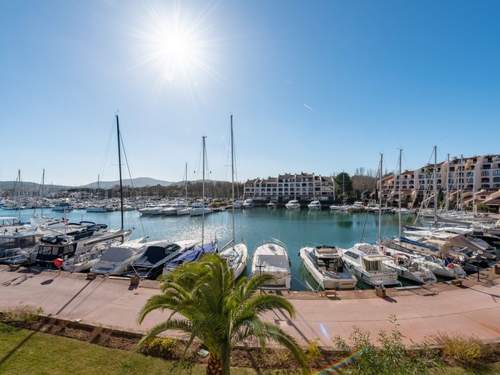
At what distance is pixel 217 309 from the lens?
690cm

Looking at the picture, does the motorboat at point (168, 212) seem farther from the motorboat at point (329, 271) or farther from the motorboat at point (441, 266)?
the motorboat at point (441, 266)

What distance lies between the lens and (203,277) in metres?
7.32

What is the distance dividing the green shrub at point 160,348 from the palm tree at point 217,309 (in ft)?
7.17

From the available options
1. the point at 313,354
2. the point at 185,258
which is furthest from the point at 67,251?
the point at 313,354

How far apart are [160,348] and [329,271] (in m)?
13.5

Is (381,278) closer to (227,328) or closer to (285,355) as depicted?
(285,355)

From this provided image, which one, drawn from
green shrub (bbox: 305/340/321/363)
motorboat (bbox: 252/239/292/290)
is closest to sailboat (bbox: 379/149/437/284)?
motorboat (bbox: 252/239/292/290)

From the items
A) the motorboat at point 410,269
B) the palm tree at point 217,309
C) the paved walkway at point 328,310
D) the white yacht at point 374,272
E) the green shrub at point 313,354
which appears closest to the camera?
the palm tree at point 217,309

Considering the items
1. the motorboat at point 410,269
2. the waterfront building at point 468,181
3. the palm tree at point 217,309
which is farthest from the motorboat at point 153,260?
the waterfront building at point 468,181

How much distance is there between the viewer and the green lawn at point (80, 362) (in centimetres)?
762

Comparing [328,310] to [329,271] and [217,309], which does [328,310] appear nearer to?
[329,271]

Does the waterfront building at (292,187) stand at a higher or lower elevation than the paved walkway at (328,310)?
higher

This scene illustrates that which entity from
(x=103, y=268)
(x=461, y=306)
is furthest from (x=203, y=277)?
(x=103, y=268)

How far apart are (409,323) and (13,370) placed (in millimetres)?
14087
